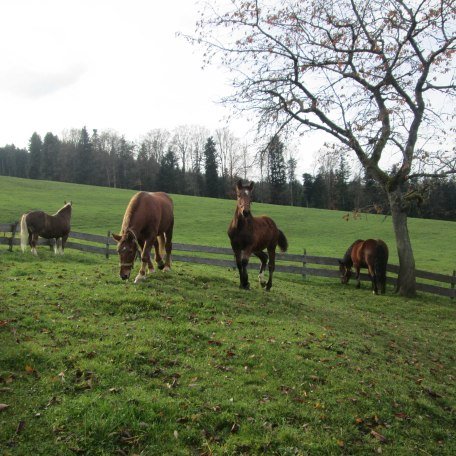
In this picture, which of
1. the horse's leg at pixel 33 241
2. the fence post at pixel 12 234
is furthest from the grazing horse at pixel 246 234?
the fence post at pixel 12 234

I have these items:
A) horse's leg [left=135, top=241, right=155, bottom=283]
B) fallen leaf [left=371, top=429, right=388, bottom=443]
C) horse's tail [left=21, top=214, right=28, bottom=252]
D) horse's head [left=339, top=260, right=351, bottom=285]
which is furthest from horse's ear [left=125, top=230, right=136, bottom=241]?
horse's head [left=339, top=260, right=351, bottom=285]

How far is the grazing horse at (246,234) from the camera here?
33.2ft

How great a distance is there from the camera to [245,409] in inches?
195

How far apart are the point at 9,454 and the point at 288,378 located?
11.8ft

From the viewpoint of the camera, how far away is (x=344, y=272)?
18484mm

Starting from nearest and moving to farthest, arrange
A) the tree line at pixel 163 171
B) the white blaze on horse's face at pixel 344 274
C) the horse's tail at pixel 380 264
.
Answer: the horse's tail at pixel 380 264
the white blaze on horse's face at pixel 344 274
the tree line at pixel 163 171

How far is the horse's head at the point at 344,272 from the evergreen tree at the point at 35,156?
7536 centimetres

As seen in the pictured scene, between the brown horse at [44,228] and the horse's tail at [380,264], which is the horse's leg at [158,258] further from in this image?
the horse's tail at [380,264]

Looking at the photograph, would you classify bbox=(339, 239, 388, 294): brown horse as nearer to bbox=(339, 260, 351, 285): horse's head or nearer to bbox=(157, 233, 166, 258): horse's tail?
bbox=(339, 260, 351, 285): horse's head

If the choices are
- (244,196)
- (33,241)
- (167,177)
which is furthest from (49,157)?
(244,196)

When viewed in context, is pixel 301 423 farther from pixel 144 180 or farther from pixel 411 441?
pixel 144 180

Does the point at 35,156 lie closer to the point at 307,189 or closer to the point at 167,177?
the point at 167,177

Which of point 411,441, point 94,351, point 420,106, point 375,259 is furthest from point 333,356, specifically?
point 420,106

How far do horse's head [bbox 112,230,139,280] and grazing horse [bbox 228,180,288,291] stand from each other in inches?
103
